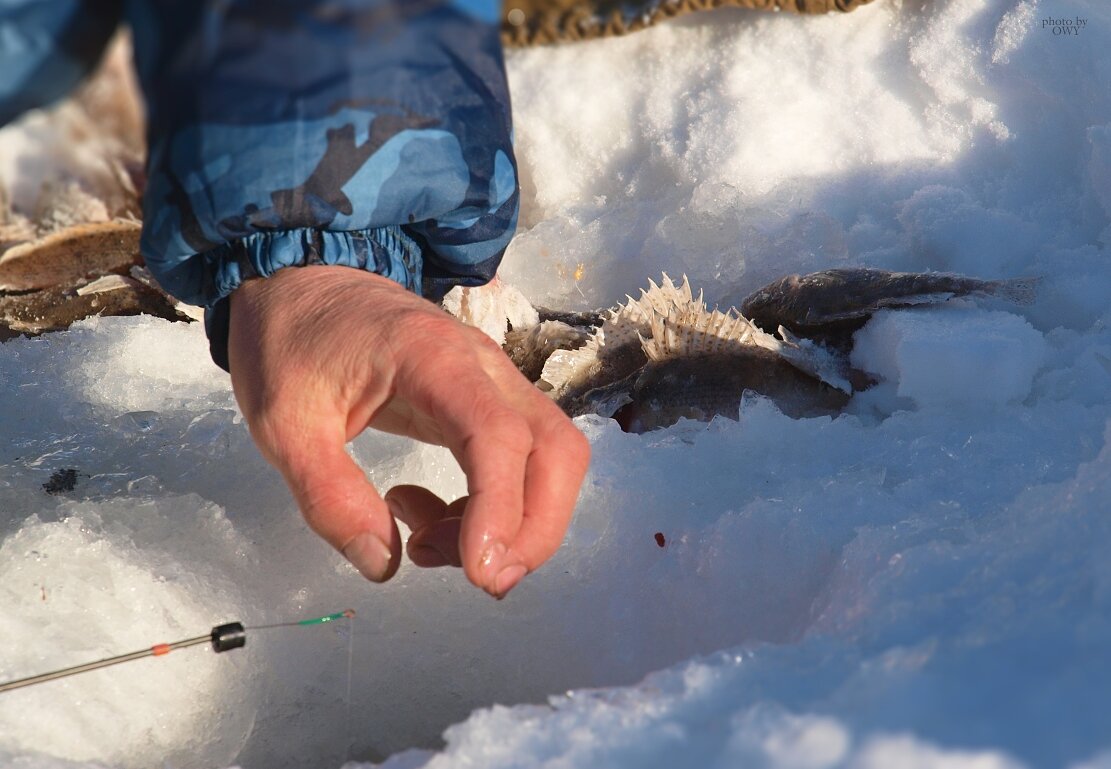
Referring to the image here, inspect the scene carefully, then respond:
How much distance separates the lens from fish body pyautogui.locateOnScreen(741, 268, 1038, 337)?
7.78ft

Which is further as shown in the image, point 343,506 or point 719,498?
point 719,498

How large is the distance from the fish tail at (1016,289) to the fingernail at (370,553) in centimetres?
170

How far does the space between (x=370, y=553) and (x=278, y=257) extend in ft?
1.79

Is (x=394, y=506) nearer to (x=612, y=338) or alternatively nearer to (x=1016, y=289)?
(x=612, y=338)

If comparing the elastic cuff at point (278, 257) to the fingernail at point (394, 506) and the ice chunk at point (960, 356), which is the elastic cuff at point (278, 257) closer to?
the fingernail at point (394, 506)

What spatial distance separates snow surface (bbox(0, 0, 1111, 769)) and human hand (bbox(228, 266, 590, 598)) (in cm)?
24

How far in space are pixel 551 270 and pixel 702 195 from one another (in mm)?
464

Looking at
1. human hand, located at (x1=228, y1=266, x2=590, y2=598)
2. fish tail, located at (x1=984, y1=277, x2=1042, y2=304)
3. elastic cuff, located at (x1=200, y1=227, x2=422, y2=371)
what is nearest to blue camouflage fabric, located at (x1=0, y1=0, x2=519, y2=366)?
elastic cuff, located at (x1=200, y1=227, x2=422, y2=371)

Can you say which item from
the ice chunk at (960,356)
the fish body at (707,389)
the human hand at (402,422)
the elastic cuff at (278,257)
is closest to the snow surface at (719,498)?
the ice chunk at (960,356)

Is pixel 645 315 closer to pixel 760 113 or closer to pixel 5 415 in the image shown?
pixel 760 113

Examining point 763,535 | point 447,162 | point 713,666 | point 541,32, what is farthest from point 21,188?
point 541,32

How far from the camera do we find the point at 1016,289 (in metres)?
2.37

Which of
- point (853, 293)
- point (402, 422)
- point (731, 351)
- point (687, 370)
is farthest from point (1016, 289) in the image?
point (402, 422)

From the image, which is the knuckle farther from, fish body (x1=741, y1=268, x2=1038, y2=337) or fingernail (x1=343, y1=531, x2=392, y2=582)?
fish body (x1=741, y1=268, x2=1038, y2=337)
